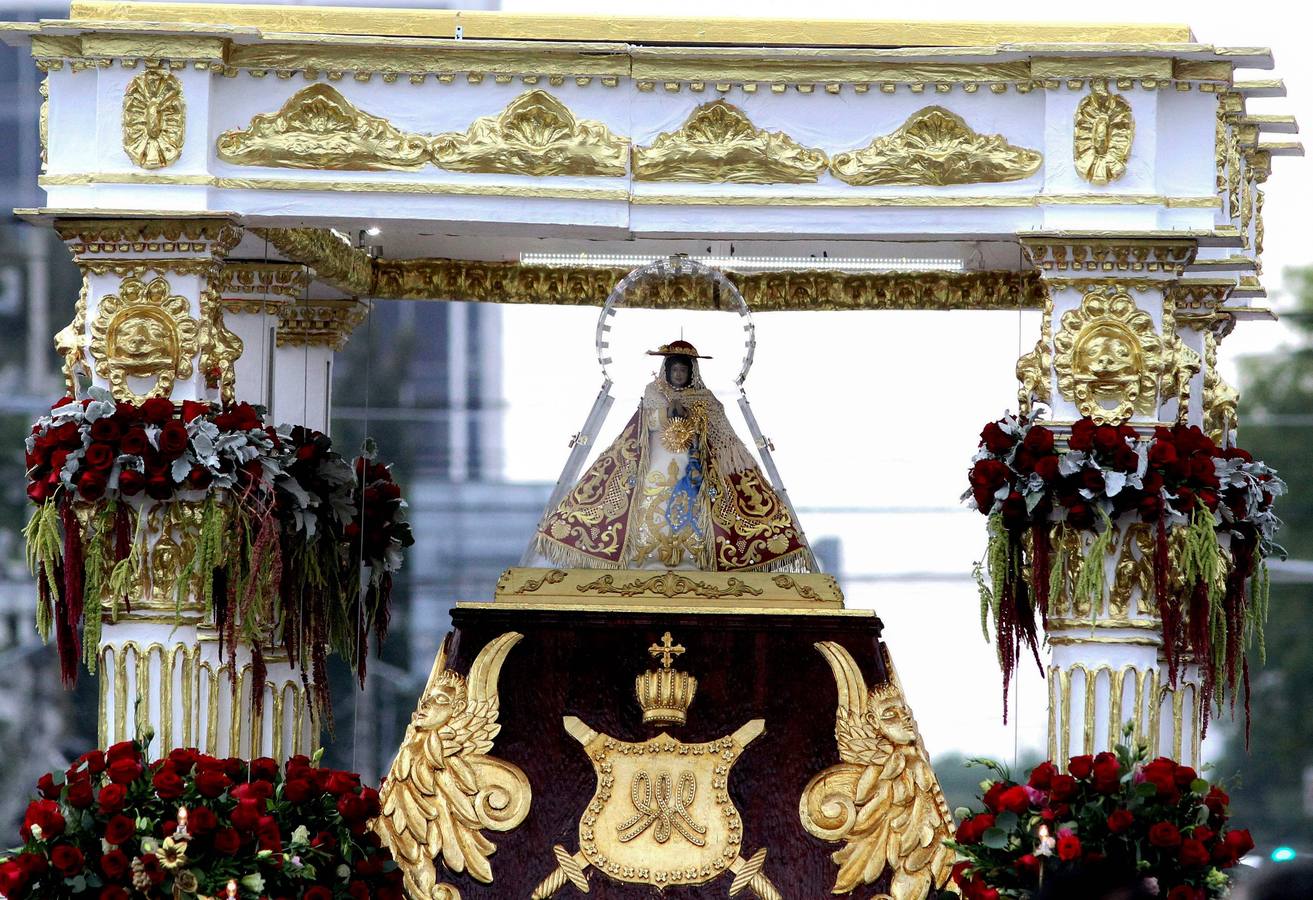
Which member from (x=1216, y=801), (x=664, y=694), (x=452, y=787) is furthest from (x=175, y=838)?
(x=1216, y=801)

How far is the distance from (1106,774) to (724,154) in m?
2.32

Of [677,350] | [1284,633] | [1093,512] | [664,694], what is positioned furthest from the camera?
[1284,633]

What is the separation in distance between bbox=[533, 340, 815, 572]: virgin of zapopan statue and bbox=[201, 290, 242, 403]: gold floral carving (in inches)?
52.8

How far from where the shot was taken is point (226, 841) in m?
8.31

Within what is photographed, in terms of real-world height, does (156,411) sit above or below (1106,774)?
above

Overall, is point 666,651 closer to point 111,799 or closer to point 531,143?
point 531,143

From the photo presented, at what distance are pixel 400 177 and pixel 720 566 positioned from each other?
178 centimetres

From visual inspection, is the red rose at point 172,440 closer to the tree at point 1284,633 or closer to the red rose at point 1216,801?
the red rose at point 1216,801

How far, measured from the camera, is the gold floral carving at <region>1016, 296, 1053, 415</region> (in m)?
8.59

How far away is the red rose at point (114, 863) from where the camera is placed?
8.22 meters

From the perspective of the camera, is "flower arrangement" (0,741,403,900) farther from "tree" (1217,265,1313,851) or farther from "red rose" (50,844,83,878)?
"tree" (1217,265,1313,851)

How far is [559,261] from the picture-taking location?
34.8ft

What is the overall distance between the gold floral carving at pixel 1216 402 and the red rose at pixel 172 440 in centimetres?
394

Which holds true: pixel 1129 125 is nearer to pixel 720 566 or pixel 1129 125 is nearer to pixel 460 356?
pixel 720 566
